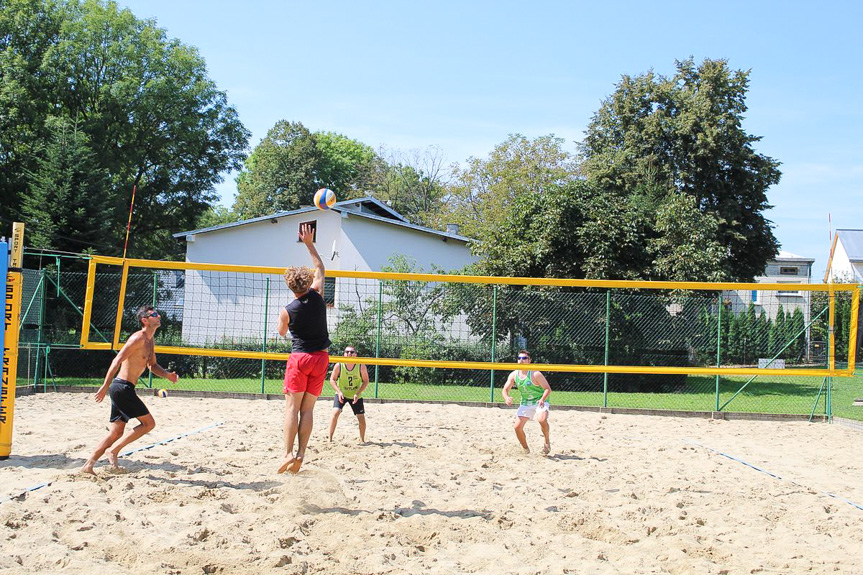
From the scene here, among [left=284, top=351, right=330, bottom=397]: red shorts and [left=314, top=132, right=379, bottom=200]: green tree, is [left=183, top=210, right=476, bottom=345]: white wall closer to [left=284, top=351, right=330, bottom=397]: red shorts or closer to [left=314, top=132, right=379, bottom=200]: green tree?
[left=284, top=351, right=330, bottom=397]: red shorts

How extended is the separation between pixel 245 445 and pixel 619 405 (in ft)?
27.4

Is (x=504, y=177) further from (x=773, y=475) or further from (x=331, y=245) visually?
(x=773, y=475)

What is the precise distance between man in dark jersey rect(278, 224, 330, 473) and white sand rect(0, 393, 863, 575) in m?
0.40

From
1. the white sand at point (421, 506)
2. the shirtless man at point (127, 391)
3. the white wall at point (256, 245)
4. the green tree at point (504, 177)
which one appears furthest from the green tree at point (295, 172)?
the shirtless man at point (127, 391)

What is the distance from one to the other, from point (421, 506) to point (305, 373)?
1391 millimetres

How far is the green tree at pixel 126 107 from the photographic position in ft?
86.5

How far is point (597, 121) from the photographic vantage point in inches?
1046

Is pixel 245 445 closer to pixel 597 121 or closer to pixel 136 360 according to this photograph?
pixel 136 360

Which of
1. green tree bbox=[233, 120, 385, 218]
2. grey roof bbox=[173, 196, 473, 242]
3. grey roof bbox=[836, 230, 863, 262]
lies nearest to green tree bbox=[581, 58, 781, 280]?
grey roof bbox=[173, 196, 473, 242]

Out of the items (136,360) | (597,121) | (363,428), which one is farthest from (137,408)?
(597,121)

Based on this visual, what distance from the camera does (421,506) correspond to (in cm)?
562

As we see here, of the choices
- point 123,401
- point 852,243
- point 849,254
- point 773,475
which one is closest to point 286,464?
point 123,401

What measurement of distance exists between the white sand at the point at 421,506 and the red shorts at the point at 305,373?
74 centimetres

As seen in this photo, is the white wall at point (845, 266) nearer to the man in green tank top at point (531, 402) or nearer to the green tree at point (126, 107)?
the green tree at point (126, 107)
